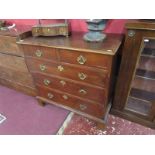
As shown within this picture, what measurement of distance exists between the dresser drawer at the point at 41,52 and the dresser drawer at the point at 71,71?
0.06 m

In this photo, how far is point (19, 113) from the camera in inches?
73.0

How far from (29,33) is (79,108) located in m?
0.95

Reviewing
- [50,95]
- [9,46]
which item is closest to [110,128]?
[50,95]

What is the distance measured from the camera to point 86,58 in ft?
3.73

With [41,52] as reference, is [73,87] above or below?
below

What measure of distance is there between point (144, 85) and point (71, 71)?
0.73 metres

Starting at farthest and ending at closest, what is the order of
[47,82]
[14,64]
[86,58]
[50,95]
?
[14,64] < [50,95] < [47,82] < [86,58]

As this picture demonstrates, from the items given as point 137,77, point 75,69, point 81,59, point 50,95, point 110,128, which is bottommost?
point 110,128

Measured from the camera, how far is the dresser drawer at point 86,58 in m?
1.07

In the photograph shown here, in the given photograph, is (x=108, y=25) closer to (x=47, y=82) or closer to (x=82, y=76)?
(x=82, y=76)

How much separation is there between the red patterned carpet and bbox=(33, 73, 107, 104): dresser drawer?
0.42 metres

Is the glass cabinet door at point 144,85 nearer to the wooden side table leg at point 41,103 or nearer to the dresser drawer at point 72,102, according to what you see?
the dresser drawer at point 72,102
